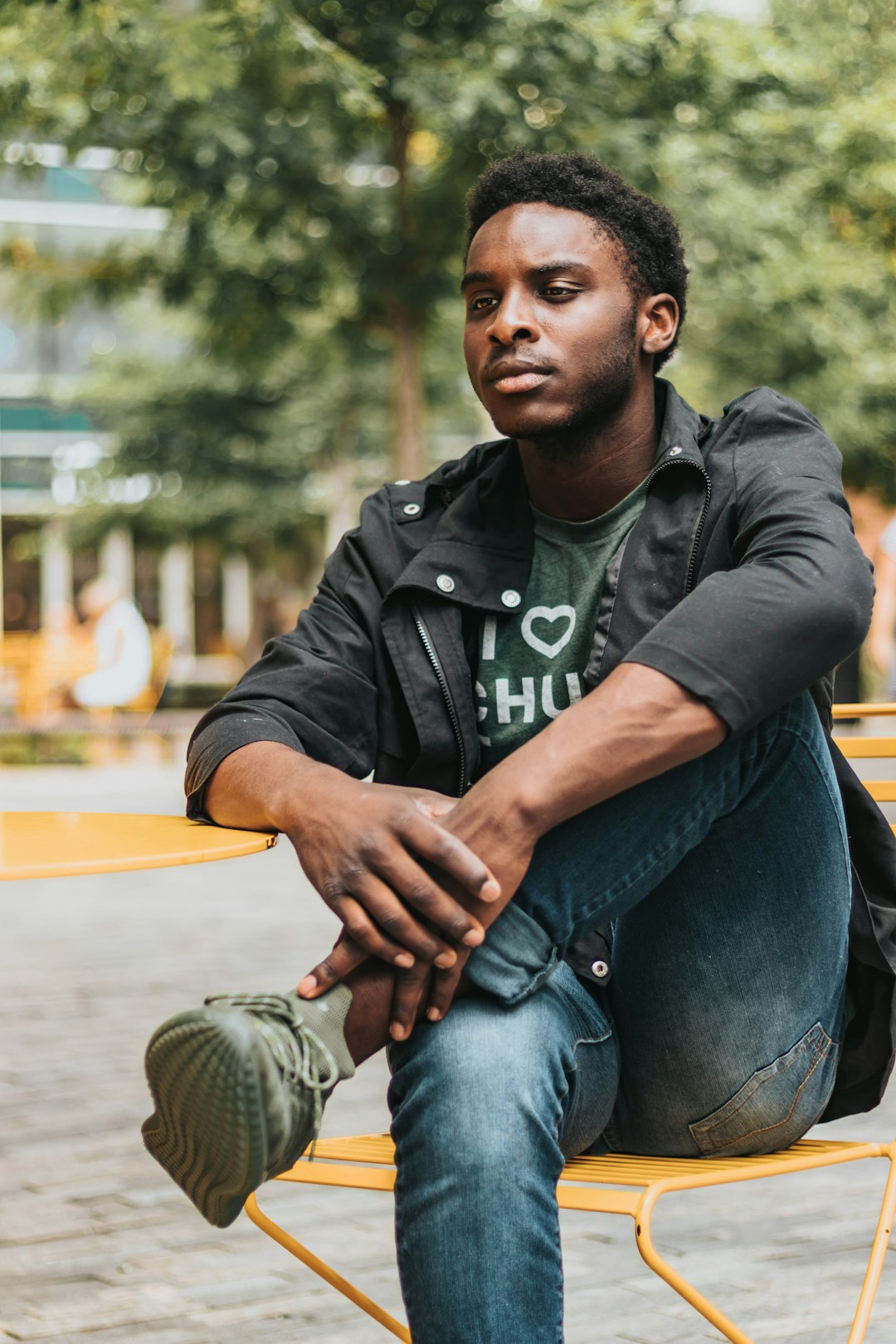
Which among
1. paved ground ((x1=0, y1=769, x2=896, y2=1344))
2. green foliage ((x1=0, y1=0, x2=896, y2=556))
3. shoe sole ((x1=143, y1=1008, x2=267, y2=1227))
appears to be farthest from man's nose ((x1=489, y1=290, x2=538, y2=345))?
green foliage ((x1=0, y1=0, x2=896, y2=556))

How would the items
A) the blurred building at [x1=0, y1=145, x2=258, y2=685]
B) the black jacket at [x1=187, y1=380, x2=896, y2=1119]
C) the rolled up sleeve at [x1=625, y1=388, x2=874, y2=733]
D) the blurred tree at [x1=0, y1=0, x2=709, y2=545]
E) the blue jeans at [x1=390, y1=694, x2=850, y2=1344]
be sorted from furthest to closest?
the blurred building at [x1=0, y1=145, x2=258, y2=685], the blurred tree at [x1=0, y1=0, x2=709, y2=545], the black jacket at [x1=187, y1=380, x2=896, y2=1119], the rolled up sleeve at [x1=625, y1=388, x2=874, y2=733], the blue jeans at [x1=390, y1=694, x2=850, y2=1344]

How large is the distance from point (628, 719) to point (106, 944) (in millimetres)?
5609

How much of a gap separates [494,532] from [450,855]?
81 centimetres

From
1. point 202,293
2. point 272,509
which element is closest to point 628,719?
point 202,293

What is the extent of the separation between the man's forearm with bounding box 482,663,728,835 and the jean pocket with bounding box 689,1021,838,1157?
0.48 metres

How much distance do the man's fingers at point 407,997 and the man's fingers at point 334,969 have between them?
0.05 metres

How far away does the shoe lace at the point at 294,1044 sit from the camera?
1.72m

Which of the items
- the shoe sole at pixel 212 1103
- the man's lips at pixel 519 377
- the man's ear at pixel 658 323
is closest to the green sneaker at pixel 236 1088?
the shoe sole at pixel 212 1103

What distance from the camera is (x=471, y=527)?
2.58 m

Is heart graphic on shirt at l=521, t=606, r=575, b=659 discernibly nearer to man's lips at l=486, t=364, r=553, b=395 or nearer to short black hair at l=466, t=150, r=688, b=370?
man's lips at l=486, t=364, r=553, b=395

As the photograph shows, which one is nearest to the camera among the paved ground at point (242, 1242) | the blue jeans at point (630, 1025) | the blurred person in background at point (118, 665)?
the blue jeans at point (630, 1025)

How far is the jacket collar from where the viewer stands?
249 centimetres

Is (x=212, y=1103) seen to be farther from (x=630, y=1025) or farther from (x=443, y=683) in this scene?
(x=443, y=683)

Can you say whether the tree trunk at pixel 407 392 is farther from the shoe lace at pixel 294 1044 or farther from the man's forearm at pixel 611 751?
the shoe lace at pixel 294 1044
